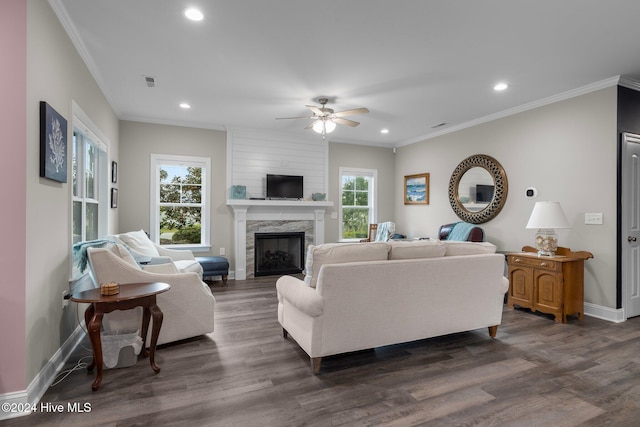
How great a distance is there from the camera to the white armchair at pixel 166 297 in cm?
266

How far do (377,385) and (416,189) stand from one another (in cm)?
499

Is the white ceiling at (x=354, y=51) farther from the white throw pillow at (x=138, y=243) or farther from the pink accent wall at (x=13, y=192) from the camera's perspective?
the white throw pillow at (x=138, y=243)

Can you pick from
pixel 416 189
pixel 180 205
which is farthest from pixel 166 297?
pixel 416 189

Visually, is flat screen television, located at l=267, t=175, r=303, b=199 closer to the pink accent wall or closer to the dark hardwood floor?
the dark hardwood floor

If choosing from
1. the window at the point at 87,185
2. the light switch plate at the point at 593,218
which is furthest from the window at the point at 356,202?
the window at the point at 87,185

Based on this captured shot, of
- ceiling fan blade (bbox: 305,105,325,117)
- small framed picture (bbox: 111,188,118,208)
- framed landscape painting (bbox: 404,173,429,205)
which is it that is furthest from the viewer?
framed landscape painting (bbox: 404,173,429,205)

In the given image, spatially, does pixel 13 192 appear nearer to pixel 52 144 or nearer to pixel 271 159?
pixel 52 144

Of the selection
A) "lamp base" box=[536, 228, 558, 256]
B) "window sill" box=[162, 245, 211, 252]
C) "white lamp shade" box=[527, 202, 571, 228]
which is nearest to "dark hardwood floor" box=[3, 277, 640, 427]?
"lamp base" box=[536, 228, 558, 256]

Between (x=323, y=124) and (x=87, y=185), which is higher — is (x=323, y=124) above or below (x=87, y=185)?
above

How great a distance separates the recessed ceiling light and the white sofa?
1975mm

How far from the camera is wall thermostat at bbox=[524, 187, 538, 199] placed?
4.49 meters

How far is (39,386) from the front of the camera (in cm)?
212

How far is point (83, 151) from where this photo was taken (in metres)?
3.48

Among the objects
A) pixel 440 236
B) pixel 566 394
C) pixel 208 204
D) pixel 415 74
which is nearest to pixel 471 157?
pixel 440 236
